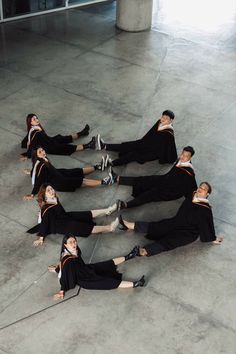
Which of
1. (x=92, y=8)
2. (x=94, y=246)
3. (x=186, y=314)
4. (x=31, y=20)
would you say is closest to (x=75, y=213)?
(x=94, y=246)

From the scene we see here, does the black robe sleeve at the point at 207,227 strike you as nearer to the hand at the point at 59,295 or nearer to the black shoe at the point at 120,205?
the black shoe at the point at 120,205

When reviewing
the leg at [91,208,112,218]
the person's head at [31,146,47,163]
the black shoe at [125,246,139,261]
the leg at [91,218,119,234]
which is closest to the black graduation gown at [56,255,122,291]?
the black shoe at [125,246,139,261]

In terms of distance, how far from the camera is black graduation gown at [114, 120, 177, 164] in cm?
891

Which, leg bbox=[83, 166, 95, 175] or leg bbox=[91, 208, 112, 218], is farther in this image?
leg bbox=[83, 166, 95, 175]

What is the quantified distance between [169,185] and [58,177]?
6.09 ft

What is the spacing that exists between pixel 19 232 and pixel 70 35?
8079 millimetres

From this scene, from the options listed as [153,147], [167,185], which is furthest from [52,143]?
[167,185]

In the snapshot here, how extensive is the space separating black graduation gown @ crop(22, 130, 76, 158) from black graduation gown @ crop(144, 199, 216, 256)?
2591mm

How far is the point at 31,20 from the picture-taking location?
48.4 ft

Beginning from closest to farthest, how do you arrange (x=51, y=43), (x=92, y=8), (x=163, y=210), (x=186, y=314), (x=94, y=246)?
(x=186, y=314) < (x=94, y=246) < (x=163, y=210) < (x=51, y=43) < (x=92, y=8)

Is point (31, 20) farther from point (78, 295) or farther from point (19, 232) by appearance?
point (78, 295)

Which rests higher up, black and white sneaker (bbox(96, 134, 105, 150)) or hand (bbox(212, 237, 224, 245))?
black and white sneaker (bbox(96, 134, 105, 150))

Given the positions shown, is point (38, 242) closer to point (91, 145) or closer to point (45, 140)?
point (45, 140)

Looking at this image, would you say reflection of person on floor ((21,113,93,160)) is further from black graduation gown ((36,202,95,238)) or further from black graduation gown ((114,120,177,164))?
black graduation gown ((36,202,95,238))
